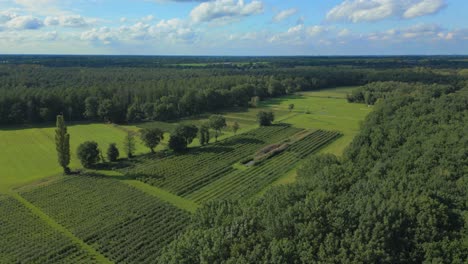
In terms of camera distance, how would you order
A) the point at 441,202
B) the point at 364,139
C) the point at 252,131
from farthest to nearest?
the point at 252,131, the point at 364,139, the point at 441,202

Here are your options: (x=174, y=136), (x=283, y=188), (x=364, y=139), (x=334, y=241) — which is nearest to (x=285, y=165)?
(x=364, y=139)

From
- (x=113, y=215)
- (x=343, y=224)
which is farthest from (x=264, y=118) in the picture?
(x=343, y=224)

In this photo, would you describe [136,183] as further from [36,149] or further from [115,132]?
[115,132]

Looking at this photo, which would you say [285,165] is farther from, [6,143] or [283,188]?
[6,143]

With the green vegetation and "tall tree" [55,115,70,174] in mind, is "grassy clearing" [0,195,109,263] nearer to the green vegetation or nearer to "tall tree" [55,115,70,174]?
the green vegetation

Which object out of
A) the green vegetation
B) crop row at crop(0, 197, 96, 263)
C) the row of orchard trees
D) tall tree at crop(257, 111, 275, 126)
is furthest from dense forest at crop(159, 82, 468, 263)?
tall tree at crop(257, 111, 275, 126)
